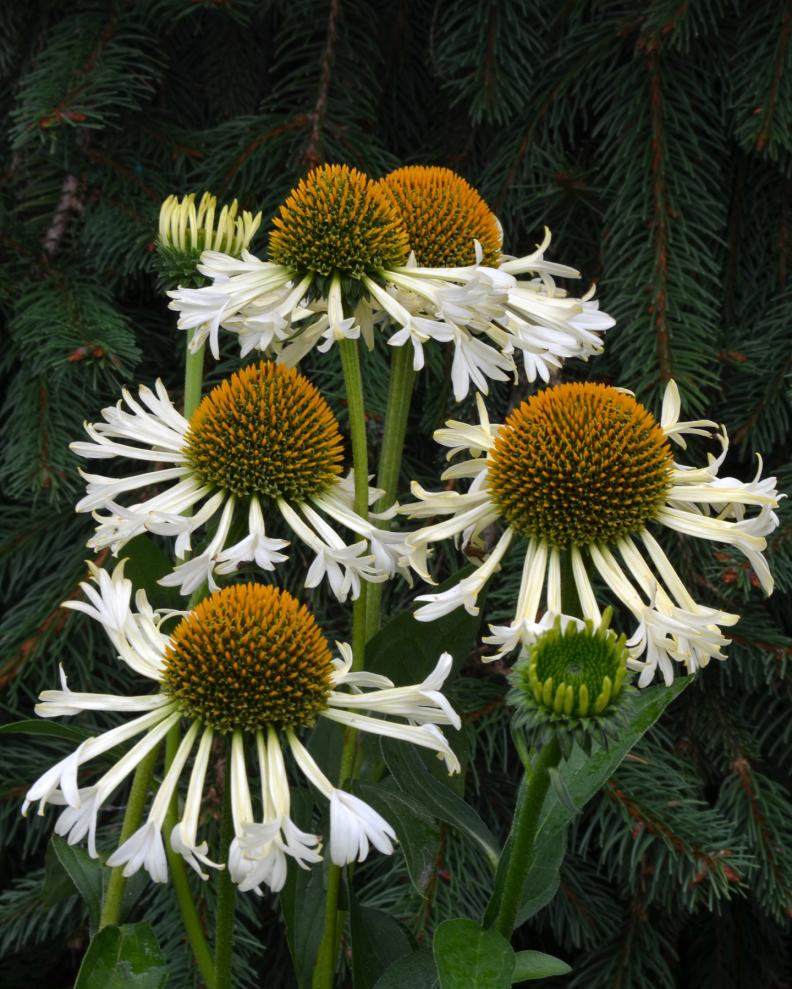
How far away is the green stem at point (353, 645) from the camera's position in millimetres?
633

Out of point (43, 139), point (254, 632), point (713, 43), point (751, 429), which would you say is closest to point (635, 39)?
point (713, 43)

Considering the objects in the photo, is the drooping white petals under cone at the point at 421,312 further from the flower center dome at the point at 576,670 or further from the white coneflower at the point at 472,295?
the flower center dome at the point at 576,670

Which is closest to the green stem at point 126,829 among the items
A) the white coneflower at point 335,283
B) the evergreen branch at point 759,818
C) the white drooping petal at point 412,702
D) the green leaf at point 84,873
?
the green leaf at point 84,873

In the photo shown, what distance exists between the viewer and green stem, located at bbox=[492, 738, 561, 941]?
1.78ft

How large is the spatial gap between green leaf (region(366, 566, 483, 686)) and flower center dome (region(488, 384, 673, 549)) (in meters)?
0.06

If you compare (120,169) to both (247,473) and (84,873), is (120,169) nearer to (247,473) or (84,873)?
(247,473)

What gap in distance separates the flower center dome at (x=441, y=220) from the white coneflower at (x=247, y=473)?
0.12 m

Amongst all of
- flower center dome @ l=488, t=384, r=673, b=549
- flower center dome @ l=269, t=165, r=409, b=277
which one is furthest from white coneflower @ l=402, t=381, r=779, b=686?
flower center dome @ l=269, t=165, r=409, b=277

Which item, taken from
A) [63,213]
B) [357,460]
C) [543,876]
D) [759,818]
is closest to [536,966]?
[543,876]

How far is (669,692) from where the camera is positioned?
605 millimetres

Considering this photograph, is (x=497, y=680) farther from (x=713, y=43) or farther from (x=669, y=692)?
(x=713, y=43)

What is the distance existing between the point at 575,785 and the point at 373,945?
152 mm

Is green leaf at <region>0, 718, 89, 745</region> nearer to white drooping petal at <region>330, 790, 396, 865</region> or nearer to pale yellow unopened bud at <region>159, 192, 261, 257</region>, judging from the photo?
white drooping petal at <region>330, 790, 396, 865</region>

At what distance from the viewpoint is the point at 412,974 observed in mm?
608
